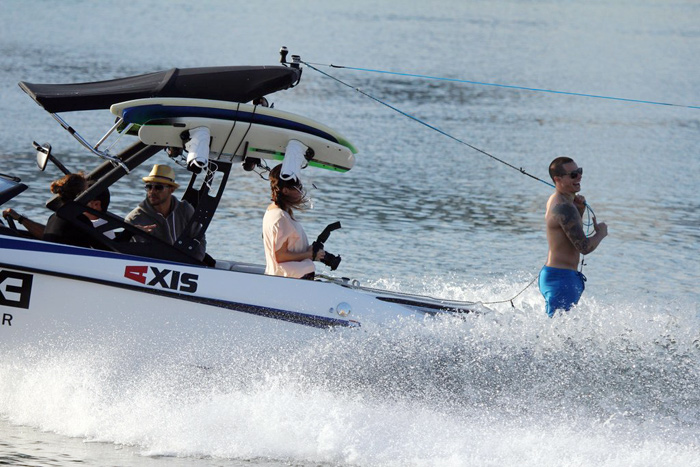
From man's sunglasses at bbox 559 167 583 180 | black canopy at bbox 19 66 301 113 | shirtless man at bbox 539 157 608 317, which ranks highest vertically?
black canopy at bbox 19 66 301 113

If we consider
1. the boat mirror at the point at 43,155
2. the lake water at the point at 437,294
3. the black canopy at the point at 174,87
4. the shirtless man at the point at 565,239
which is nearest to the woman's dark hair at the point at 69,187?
the boat mirror at the point at 43,155

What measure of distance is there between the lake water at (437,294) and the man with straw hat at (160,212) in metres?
1.07

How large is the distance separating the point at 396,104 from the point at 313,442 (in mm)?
17929

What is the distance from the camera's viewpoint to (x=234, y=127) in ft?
26.3

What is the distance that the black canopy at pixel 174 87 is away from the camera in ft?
25.7

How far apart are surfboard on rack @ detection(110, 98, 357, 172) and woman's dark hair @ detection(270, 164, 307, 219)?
0.96 ft

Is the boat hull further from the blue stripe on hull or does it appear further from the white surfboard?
the white surfboard

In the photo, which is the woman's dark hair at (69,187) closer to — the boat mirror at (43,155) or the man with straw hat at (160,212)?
the boat mirror at (43,155)

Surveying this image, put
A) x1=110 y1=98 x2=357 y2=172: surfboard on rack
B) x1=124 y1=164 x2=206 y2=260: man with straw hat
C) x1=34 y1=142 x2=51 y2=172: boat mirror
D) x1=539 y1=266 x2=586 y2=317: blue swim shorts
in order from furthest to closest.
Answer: x1=124 y1=164 x2=206 y2=260: man with straw hat < x1=539 y1=266 x2=586 y2=317: blue swim shorts < x1=34 y1=142 x2=51 y2=172: boat mirror < x1=110 y1=98 x2=357 y2=172: surfboard on rack

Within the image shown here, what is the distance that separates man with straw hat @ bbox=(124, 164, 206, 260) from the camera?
8.48m

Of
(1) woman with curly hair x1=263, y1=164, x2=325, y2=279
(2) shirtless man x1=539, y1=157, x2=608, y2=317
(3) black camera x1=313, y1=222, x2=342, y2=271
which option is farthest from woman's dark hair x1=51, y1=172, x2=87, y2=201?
(2) shirtless man x1=539, y1=157, x2=608, y2=317

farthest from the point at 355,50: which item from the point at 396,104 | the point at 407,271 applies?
the point at 407,271

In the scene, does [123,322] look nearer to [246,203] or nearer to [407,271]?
[407,271]

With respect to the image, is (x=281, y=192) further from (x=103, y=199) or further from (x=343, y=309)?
(x=103, y=199)
